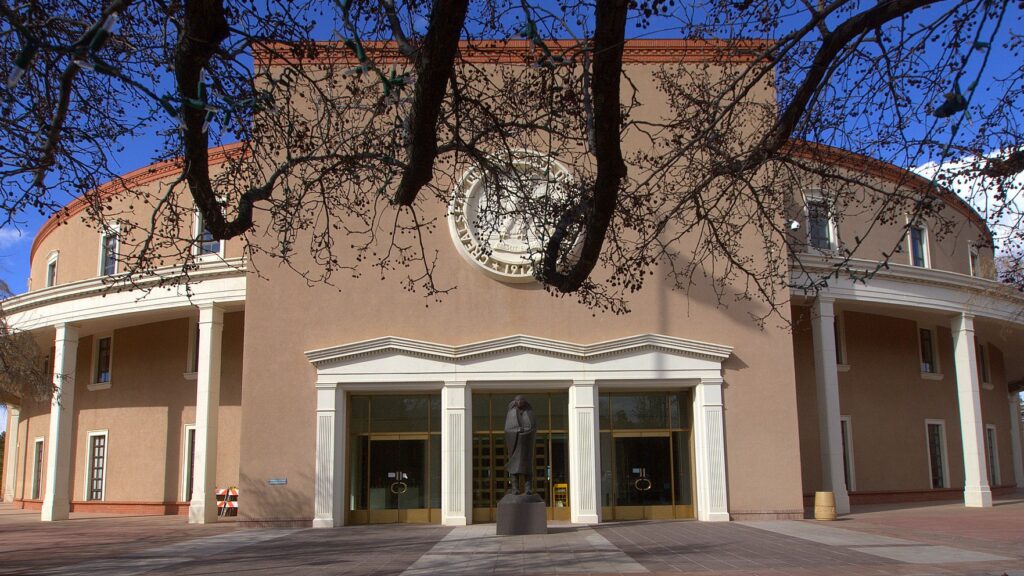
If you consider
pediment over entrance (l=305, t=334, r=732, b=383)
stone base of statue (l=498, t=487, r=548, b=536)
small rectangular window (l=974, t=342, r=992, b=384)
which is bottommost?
stone base of statue (l=498, t=487, r=548, b=536)

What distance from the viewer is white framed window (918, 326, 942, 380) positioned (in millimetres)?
28859

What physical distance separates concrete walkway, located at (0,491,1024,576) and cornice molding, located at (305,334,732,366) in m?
3.88

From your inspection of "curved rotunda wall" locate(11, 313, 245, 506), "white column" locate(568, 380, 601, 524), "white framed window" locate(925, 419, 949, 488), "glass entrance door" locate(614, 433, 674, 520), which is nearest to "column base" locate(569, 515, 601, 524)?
"white column" locate(568, 380, 601, 524)

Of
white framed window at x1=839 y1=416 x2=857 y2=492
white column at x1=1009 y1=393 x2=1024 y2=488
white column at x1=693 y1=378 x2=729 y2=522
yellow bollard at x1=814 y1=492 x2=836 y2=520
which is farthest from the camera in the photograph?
white column at x1=1009 y1=393 x2=1024 y2=488

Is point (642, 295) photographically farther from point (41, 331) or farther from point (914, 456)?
point (41, 331)

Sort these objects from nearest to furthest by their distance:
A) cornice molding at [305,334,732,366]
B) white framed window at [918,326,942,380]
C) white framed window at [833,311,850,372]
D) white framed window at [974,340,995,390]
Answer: cornice molding at [305,334,732,366], white framed window at [833,311,850,372], white framed window at [918,326,942,380], white framed window at [974,340,995,390]

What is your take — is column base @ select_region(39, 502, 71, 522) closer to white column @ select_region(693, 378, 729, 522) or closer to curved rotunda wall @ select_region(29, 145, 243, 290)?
curved rotunda wall @ select_region(29, 145, 243, 290)

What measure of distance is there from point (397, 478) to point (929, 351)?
61.4 ft

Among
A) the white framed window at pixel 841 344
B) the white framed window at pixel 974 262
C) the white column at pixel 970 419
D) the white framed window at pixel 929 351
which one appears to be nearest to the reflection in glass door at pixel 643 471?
the white framed window at pixel 841 344

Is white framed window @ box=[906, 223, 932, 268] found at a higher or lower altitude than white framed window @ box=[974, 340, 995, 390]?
higher

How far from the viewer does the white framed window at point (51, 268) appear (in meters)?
30.4

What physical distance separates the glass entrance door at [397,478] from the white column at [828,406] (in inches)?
402

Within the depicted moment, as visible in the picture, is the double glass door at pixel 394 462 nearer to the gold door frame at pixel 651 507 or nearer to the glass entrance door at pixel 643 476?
the gold door frame at pixel 651 507

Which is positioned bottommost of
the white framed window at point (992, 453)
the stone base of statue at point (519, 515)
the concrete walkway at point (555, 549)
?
the concrete walkway at point (555, 549)
